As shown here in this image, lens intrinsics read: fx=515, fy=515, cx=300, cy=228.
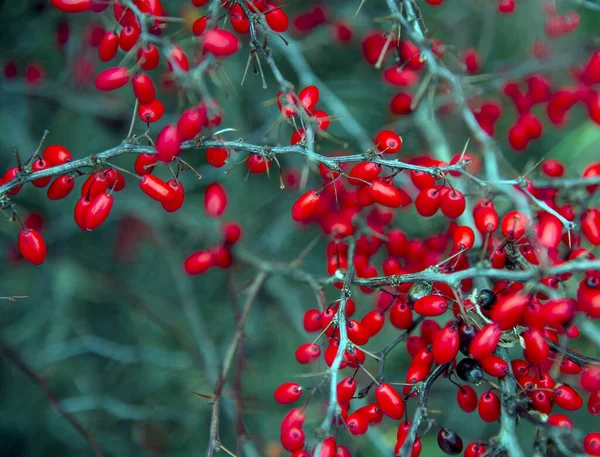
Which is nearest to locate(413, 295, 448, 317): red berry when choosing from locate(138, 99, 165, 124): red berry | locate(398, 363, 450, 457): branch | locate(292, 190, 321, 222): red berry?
locate(398, 363, 450, 457): branch

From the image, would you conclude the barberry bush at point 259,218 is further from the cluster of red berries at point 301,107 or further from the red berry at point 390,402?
the red berry at point 390,402

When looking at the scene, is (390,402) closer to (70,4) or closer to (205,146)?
(205,146)

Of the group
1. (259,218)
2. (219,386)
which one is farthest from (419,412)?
(259,218)

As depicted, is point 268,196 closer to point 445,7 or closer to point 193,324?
point 193,324

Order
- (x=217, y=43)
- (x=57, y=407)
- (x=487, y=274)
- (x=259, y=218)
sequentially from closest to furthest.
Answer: (x=487, y=274)
(x=217, y=43)
(x=57, y=407)
(x=259, y=218)

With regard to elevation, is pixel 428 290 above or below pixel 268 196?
above

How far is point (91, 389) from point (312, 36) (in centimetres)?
269

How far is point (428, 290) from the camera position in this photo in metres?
1.57

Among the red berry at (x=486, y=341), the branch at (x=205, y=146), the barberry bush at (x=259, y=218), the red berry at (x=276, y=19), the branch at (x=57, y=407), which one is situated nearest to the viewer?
the red berry at (x=486, y=341)

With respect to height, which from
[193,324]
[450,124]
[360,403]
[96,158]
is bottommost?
[360,403]

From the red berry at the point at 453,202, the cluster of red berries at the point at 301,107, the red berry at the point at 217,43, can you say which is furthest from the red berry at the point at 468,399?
the red berry at the point at 217,43

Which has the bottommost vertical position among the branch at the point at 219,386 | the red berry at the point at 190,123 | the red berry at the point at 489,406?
the branch at the point at 219,386

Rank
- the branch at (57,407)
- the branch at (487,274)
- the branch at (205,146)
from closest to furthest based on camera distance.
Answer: the branch at (487,274) → the branch at (205,146) → the branch at (57,407)

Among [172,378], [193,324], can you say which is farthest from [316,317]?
[172,378]
